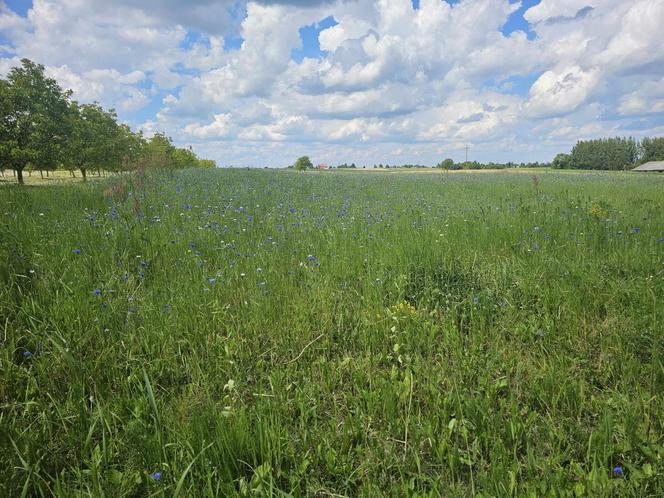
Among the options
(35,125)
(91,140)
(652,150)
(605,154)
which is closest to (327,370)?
(35,125)

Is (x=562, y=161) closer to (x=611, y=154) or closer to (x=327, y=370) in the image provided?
(x=611, y=154)

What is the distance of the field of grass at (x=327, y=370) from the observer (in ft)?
5.30

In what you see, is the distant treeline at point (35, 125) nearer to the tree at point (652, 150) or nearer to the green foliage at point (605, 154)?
the green foliage at point (605, 154)

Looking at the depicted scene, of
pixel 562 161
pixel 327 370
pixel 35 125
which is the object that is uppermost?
pixel 562 161

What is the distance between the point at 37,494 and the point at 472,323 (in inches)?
111

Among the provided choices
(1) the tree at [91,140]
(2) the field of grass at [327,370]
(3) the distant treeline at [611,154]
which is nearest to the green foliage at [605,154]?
(3) the distant treeline at [611,154]

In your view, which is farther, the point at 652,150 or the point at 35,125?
the point at 652,150

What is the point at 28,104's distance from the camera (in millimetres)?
22156

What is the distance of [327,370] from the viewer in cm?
239

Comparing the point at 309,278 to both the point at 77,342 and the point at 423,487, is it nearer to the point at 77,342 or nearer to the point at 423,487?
the point at 77,342

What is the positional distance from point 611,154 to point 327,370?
126136 mm

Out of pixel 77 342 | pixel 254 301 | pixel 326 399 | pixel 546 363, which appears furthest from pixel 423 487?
pixel 77 342

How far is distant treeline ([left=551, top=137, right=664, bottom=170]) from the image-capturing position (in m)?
96.0

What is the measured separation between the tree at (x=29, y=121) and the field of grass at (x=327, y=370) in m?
22.8
